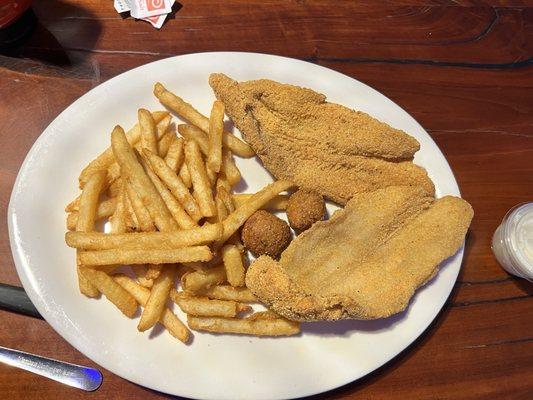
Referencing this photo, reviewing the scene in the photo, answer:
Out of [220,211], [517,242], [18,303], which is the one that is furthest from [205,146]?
[517,242]

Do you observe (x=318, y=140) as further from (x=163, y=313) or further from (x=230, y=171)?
(x=163, y=313)

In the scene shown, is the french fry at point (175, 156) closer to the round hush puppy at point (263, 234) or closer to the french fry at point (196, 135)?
the french fry at point (196, 135)

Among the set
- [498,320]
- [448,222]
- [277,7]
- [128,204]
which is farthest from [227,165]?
[498,320]

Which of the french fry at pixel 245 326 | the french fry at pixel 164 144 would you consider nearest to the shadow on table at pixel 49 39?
the french fry at pixel 164 144

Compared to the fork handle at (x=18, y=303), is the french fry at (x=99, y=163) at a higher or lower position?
higher

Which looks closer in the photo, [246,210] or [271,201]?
[246,210]

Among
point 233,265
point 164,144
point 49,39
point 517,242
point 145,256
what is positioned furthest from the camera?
point 49,39

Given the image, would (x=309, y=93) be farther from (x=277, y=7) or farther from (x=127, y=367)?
(x=127, y=367)
